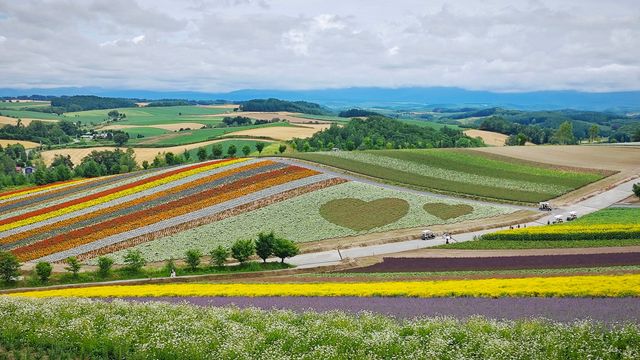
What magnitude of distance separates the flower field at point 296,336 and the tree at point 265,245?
20.1 metres

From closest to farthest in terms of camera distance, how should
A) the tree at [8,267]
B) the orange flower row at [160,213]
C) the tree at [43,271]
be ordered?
1. the tree at [8,267]
2. the tree at [43,271]
3. the orange flower row at [160,213]

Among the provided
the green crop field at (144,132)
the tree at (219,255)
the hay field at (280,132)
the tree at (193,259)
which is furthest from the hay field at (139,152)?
the tree at (219,255)

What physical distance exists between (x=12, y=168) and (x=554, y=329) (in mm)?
121883

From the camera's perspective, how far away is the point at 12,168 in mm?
115125

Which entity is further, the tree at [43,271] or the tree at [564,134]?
the tree at [564,134]

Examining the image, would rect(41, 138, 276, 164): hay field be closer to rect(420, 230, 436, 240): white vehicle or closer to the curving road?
the curving road

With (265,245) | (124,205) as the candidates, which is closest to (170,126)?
(124,205)

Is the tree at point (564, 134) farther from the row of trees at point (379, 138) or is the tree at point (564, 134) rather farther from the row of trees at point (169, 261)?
the row of trees at point (169, 261)

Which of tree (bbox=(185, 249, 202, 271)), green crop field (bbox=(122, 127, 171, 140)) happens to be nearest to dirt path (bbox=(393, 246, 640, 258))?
tree (bbox=(185, 249, 202, 271))

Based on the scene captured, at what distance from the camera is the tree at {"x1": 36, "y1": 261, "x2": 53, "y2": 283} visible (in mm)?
39562

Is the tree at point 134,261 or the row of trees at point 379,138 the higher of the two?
the row of trees at point 379,138

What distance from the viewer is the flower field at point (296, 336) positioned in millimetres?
16953

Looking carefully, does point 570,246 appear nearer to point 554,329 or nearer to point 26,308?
point 554,329

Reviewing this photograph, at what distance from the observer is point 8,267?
39281mm
